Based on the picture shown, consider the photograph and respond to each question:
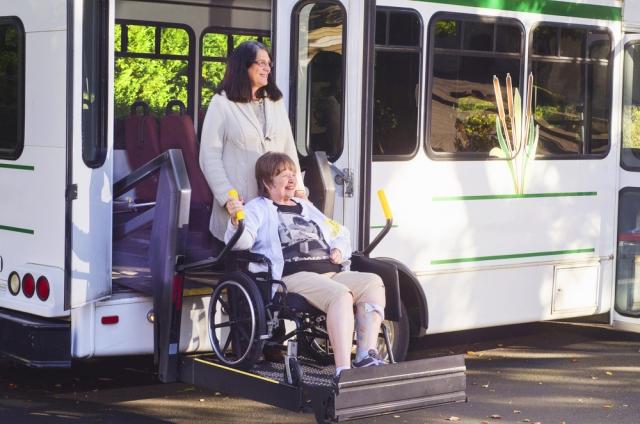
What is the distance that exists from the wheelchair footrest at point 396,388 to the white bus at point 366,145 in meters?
1.27

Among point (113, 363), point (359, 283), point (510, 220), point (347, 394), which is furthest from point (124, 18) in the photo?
point (347, 394)

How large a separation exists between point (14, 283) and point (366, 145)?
6.83 feet

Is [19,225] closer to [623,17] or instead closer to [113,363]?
[113,363]

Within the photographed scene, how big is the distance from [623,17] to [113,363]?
4.33m

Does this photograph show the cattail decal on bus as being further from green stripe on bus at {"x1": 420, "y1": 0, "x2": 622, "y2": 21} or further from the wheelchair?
the wheelchair

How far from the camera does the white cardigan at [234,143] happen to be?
718 centimetres

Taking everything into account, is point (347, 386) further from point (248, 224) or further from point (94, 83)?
point (94, 83)

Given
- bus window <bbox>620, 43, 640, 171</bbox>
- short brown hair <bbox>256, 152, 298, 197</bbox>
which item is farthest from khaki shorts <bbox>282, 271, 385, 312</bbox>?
bus window <bbox>620, 43, 640, 171</bbox>

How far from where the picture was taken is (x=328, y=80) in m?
7.74

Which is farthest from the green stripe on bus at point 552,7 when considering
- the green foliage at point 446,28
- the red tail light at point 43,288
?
the red tail light at point 43,288

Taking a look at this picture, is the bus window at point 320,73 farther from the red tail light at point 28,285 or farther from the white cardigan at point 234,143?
the red tail light at point 28,285

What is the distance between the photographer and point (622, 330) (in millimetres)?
9891

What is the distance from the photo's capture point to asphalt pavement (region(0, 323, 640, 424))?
7.44 meters

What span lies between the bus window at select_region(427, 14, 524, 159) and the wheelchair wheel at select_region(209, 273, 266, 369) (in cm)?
208
